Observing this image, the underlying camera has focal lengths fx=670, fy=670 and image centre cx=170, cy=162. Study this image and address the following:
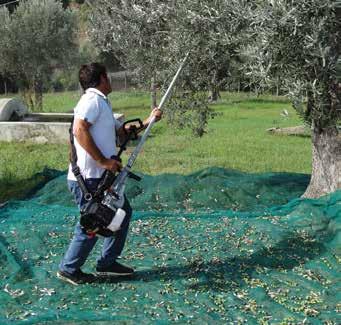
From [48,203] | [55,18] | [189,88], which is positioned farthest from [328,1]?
[55,18]

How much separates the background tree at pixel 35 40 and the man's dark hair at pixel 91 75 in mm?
16234

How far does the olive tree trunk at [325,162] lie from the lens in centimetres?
741

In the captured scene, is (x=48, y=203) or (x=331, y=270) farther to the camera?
(x=48, y=203)

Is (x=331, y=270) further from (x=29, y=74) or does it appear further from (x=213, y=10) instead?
(x=29, y=74)

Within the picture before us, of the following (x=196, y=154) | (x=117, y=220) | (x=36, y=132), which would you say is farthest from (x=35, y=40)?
(x=117, y=220)

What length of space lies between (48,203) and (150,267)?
3.03m

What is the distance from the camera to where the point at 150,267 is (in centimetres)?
574

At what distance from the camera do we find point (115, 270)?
17.8 feet

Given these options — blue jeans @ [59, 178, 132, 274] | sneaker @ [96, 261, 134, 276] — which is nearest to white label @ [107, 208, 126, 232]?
blue jeans @ [59, 178, 132, 274]

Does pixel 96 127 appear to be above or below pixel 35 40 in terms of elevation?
below

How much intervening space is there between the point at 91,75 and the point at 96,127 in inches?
17.0

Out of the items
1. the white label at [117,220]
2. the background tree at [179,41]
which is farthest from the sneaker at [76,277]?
the background tree at [179,41]

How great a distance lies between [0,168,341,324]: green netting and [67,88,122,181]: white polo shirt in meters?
0.96

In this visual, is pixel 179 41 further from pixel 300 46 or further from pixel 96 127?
pixel 96 127
